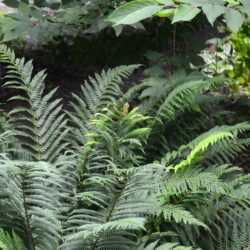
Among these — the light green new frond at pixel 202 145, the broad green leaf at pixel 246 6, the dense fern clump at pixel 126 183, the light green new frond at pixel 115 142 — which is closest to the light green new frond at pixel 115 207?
the dense fern clump at pixel 126 183

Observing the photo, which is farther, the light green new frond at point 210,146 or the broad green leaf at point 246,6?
the light green new frond at point 210,146

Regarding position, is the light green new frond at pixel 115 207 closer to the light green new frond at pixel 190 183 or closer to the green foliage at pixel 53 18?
the light green new frond at pixel 190 183

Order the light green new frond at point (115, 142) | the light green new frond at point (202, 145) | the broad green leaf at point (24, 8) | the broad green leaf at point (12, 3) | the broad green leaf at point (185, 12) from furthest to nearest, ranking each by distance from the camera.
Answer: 1. the broad green leaf at point (12, 3)
2. the broad green leaf at point (24, 8)
3. the light green new frond at point (115, 142)
4. the light green new frond at point (202, 145)
5. the broad green leaf at point (185, 12)

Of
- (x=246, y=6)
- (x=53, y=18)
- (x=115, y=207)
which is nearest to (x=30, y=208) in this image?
(x=115, y=207)

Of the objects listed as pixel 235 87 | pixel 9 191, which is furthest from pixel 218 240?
pixel 235 87

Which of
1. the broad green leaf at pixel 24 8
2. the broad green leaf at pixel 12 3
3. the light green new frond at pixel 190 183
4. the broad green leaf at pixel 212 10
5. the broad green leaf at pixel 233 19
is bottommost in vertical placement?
the light green new frond at pixel 190 183

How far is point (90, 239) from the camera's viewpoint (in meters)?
2.40

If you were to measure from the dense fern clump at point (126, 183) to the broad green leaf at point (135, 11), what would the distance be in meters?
0.58

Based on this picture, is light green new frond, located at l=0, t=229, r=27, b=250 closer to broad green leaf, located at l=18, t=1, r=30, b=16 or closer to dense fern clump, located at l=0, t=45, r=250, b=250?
dense fern clump, located at l=0, t=45, r=250, b=250

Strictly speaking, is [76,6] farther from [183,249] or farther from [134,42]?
[183,249]

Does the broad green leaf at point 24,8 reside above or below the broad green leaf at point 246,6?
above

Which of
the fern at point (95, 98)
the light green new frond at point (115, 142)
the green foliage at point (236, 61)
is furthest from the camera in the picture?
the green foliage at point (236, 61)

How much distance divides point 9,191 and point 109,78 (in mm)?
1169

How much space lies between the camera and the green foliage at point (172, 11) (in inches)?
87.4
